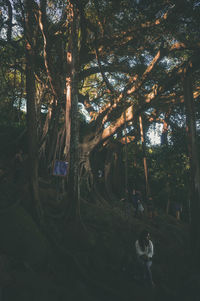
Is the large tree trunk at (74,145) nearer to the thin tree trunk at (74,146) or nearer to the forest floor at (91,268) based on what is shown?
the thin tree trunk at (74,146)

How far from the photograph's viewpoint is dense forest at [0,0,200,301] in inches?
168

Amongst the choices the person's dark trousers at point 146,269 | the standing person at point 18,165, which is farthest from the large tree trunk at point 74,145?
the standing person at point 18,165

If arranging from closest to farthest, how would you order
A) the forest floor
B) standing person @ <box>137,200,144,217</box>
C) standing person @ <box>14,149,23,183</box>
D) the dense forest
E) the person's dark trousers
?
1. the forest floor
2. the dense forest
3. the person's dark trousers
4. standing person @ <box>14,149,23,183</box>
5. standing person @ <box>137,200,144,217</box>

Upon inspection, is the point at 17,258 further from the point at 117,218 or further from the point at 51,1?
the point at 51,1

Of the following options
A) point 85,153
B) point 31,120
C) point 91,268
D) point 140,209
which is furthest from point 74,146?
point 140,209

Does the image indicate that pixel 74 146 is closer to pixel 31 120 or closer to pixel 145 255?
pixel 31 120

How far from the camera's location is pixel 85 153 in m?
9.85

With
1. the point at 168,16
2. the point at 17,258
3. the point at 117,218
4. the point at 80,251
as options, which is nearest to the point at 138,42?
the point at 168,16

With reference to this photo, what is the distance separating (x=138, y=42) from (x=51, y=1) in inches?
143

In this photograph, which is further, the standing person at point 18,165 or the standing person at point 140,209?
the standing person at point 140,209

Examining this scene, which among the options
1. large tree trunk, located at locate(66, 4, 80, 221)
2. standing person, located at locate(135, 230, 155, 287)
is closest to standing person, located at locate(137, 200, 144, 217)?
standing person, located at locate(135, 230, 155, 287)

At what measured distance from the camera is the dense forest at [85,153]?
4.28 metres

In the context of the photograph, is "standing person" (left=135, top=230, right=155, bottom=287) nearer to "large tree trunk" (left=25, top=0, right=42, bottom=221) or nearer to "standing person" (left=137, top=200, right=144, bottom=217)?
"large tree trunk" (left=25, top=0, right=42, bottom=221)

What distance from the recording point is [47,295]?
3.31 metres
